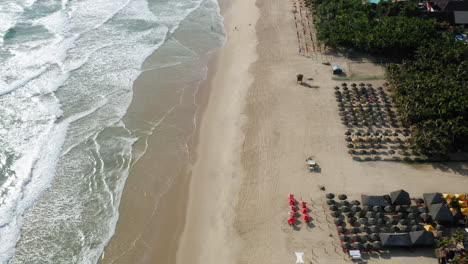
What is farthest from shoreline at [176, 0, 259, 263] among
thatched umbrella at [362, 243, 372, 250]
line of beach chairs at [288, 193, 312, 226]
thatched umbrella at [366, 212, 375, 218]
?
thatched umbrella at [366, 212, 375, 218]

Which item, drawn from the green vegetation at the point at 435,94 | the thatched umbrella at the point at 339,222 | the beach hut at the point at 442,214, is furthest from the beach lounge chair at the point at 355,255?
the green vegetation at the point at 435,94

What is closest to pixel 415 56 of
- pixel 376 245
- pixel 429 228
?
pixel 429 228

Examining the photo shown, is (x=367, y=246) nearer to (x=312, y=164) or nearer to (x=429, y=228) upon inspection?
(x=429, y=228)

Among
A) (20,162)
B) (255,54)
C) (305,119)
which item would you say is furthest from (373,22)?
(20,162)

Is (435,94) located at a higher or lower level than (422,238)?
higher

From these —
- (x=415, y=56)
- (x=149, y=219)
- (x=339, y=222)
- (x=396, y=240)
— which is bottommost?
(x=149, y=219)

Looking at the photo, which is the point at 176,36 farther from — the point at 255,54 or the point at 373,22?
the point at 373,22
